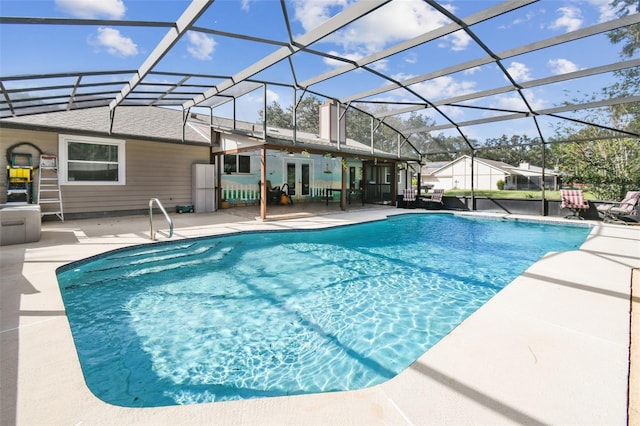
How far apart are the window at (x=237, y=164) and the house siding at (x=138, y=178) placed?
1.14 metres

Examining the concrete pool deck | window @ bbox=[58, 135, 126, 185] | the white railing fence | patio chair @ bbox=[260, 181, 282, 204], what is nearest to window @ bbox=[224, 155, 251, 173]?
the white railing fence

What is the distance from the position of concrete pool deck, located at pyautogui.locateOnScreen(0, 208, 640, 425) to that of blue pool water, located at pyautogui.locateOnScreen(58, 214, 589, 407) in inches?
20.5

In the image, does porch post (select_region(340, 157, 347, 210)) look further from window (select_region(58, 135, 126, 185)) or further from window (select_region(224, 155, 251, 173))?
window (select_region(58, 135, 126, 185))

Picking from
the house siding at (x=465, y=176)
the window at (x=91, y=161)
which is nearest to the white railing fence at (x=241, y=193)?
the window at (x=91, y=161)

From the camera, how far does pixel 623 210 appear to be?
31.3ft

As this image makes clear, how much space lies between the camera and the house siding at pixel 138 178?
27.6 ft

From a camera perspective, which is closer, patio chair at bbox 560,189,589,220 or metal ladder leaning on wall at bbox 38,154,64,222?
metal ladder leaning on wall at bbox 38,154,64,222

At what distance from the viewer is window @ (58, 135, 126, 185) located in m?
8.77

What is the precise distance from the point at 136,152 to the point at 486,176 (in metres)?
34.6

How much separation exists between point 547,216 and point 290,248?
35.8 feet

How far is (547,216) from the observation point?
39.1ft

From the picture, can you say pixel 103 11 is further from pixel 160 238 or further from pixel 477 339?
pixel 477 339

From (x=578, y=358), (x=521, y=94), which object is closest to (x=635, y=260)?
(x=578, y=358)

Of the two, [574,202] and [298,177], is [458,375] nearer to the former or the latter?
[574,202]
